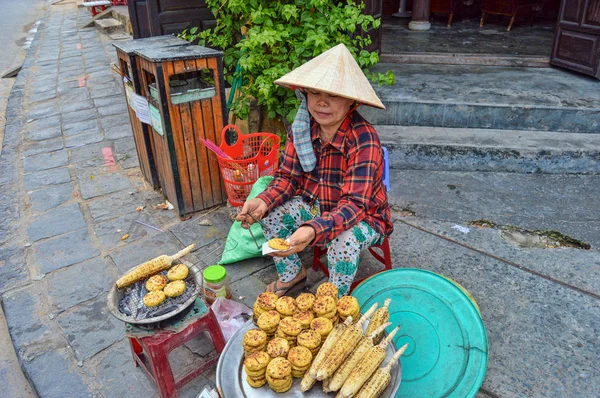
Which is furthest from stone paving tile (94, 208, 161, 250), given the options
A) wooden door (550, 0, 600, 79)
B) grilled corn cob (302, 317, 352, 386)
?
wooden door (550, 0, 600, 79)

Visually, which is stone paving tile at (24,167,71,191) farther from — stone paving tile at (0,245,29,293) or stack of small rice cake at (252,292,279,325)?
stack of small rice cake at (252,292,279,325)

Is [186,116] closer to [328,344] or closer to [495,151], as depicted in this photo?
[328,344]

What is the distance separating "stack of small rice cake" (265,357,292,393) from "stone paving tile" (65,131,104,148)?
4973mm

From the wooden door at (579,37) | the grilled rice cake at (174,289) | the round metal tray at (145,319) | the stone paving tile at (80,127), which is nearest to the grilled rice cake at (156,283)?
the grilled rice cake at (174,289)

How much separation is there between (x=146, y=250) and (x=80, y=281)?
1.69 ft

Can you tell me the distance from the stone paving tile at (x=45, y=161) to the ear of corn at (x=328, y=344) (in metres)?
4.48

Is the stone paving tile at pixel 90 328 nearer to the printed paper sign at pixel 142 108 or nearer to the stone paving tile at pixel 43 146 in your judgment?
the printed paper sign at pixel 142 108

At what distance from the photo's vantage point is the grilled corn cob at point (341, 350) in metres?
1.67

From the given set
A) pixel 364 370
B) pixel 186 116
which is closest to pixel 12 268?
pixel 186 116

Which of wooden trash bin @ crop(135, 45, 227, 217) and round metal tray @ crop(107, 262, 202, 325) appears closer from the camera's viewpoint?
round metal tray @ crop(107, 262, 202, 325)

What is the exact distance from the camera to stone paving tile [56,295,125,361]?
2.66 meters

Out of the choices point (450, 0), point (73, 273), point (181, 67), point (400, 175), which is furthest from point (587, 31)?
point (73, 273)

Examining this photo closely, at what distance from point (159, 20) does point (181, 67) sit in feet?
9.23

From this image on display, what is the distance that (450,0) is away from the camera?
28.7 feet
